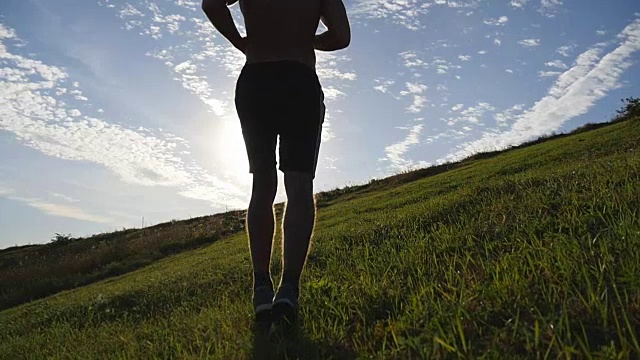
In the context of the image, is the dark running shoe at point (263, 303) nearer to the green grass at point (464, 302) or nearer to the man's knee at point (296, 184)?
the green grass at point (464, 302)

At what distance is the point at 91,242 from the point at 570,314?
34.7m

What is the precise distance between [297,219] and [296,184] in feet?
0.81

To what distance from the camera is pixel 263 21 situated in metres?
3.92

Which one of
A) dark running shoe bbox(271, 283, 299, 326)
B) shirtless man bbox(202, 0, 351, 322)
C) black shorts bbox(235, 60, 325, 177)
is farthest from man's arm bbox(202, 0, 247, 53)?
dark running shoe bbox(271, 283, 299, 326)

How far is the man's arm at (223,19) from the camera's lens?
4.02 metres

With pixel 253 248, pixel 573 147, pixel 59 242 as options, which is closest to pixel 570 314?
pixel 253 248

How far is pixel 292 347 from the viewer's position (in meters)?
2.79

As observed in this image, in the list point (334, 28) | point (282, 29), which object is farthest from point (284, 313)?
point (334, 28)

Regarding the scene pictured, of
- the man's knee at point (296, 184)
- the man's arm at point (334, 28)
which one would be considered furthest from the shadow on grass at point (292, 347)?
the man's arm at point (334, 28)

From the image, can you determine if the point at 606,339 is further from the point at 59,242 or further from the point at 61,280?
the point at 59,242

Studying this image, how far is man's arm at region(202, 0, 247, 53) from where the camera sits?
4.02 meters

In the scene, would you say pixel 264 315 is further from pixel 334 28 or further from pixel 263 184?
pixel 334 28

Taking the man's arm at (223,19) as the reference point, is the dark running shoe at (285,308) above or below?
below

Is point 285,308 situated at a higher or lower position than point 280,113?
lower
